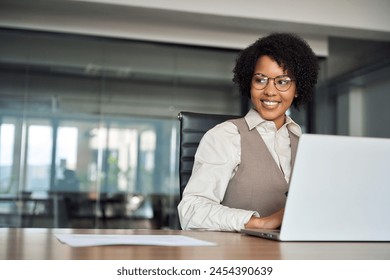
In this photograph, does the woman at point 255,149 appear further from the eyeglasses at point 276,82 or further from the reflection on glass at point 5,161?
the reflection on glass at point 5,161

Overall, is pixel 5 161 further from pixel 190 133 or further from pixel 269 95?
pixel 269 95

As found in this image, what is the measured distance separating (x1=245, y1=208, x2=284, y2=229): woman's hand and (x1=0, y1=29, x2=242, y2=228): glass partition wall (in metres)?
3.77

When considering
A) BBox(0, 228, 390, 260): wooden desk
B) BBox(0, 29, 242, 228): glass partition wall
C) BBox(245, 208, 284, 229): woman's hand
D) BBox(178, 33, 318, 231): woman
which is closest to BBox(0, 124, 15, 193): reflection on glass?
BBox(0, 29, 242, 228): glass partition wall

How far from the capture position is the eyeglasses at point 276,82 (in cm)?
215

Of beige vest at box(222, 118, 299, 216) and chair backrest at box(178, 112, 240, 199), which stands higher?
chair backrest at box(178, 112, 240, 199)

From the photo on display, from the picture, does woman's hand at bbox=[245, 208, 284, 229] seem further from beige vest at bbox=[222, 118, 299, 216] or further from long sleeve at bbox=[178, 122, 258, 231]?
beige vest at bbox=[222, 118, 299, 216]

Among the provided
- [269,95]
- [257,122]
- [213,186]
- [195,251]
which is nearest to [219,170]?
[213,186]

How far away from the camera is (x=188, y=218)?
5.65ft

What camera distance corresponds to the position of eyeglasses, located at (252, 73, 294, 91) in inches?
84.6

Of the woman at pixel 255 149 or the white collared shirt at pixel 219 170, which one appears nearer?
the white collared shirt at pixel 219 170

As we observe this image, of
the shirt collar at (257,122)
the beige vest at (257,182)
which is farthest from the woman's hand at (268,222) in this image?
the shirt collar at (257,122)

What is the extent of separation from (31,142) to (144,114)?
3.53 feet
